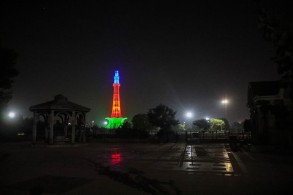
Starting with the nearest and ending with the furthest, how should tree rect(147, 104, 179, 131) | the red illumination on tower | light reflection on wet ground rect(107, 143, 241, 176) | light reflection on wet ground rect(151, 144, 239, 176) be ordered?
light reflection on wet ground rect(151, 144, 239, 176)
light reflection on wet ground rect(107, 143, 241, 176)
tree rect(147, 104, 179, 131)
the red illumination on tower

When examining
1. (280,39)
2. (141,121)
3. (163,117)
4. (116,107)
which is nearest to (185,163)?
(280,39)

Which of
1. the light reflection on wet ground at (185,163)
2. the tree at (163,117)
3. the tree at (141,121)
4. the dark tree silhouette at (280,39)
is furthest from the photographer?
the tree at (141,121)

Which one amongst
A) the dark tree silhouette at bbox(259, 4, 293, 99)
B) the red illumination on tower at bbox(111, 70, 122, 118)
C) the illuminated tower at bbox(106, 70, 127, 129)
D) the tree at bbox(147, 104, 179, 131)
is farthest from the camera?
the red illumination on tower at bbox(111, 70, 122, 118)

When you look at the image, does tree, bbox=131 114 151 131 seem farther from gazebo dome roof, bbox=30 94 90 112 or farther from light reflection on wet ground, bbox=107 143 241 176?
light reflection on wet ground, bbox=107 143 241 176

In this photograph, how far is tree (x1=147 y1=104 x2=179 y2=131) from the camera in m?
65.1

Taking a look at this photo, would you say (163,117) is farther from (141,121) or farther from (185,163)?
(185,163)

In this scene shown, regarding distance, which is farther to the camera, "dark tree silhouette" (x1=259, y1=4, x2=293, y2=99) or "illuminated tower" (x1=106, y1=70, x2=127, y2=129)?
"illuminated tower" (x1=106, y1=70, x2=127, y2=129)

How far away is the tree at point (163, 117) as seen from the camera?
65062 millimetres

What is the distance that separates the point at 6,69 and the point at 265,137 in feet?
97.6

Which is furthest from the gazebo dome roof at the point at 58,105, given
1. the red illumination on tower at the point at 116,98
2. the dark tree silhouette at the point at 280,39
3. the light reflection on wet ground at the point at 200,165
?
the red illumination on tower at the point at 116,98

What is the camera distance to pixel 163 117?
65.2 m

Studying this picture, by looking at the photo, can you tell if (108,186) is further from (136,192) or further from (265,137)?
(265,137)

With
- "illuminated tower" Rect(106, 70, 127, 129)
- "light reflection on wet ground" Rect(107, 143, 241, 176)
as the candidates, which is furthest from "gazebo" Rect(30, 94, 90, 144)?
"illuminated tower" Rect(106, 70, 127, 129)

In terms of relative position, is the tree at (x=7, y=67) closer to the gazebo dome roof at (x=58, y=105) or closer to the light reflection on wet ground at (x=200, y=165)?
the gazebo dome roof at (x=58, y=105)
